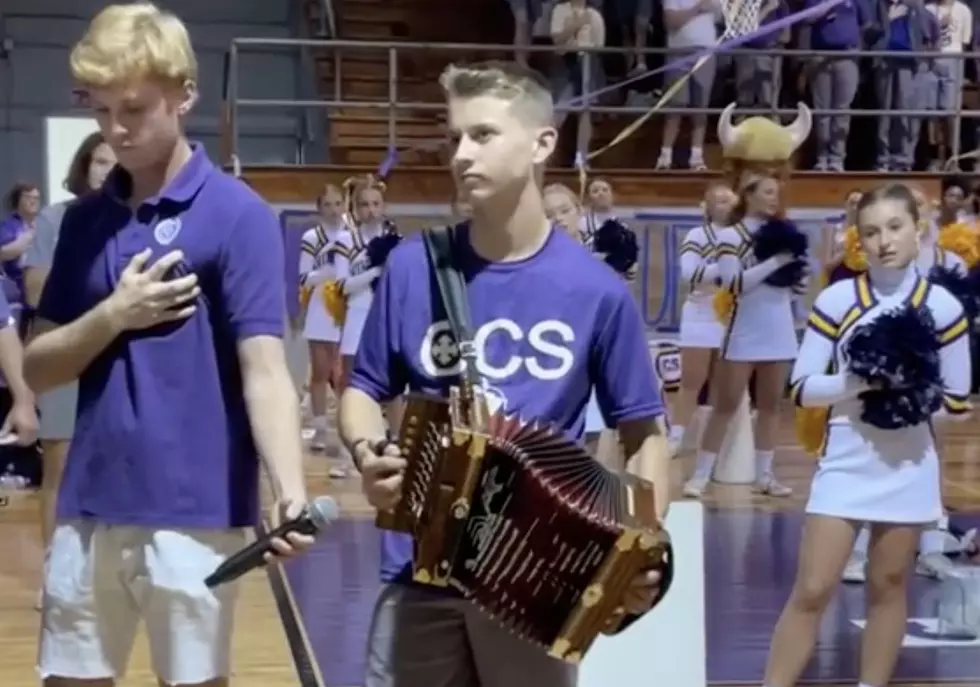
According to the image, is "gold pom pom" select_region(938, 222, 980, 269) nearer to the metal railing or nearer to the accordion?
the metal railing

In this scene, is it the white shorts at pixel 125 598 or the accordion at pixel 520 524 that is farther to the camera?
the white shorts at pixel 125 598

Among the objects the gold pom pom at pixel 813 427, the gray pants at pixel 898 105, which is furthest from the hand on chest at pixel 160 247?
the gray pants at pixel 898 105

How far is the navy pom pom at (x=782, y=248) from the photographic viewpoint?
774 cm

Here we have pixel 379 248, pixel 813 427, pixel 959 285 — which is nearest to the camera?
pixel 813 427

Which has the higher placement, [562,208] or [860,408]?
[562,208]

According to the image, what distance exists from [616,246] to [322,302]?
1833 mm

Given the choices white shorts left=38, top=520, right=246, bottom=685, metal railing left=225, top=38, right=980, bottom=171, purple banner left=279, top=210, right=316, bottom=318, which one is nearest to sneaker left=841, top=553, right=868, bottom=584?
white shorts left=38, top=520, right=246, bottom=685

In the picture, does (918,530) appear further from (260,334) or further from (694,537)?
(260,334)

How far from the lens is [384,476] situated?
2328 millimetres

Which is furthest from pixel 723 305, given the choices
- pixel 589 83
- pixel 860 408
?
pixel 589 83

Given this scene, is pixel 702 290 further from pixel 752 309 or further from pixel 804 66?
pixel 804 66

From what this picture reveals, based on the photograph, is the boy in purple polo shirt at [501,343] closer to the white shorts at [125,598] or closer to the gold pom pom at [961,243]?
the white shorts at [125,598]

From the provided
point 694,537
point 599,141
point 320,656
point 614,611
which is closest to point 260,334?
point 614,611

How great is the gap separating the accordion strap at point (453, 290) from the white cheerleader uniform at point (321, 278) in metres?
6.39
